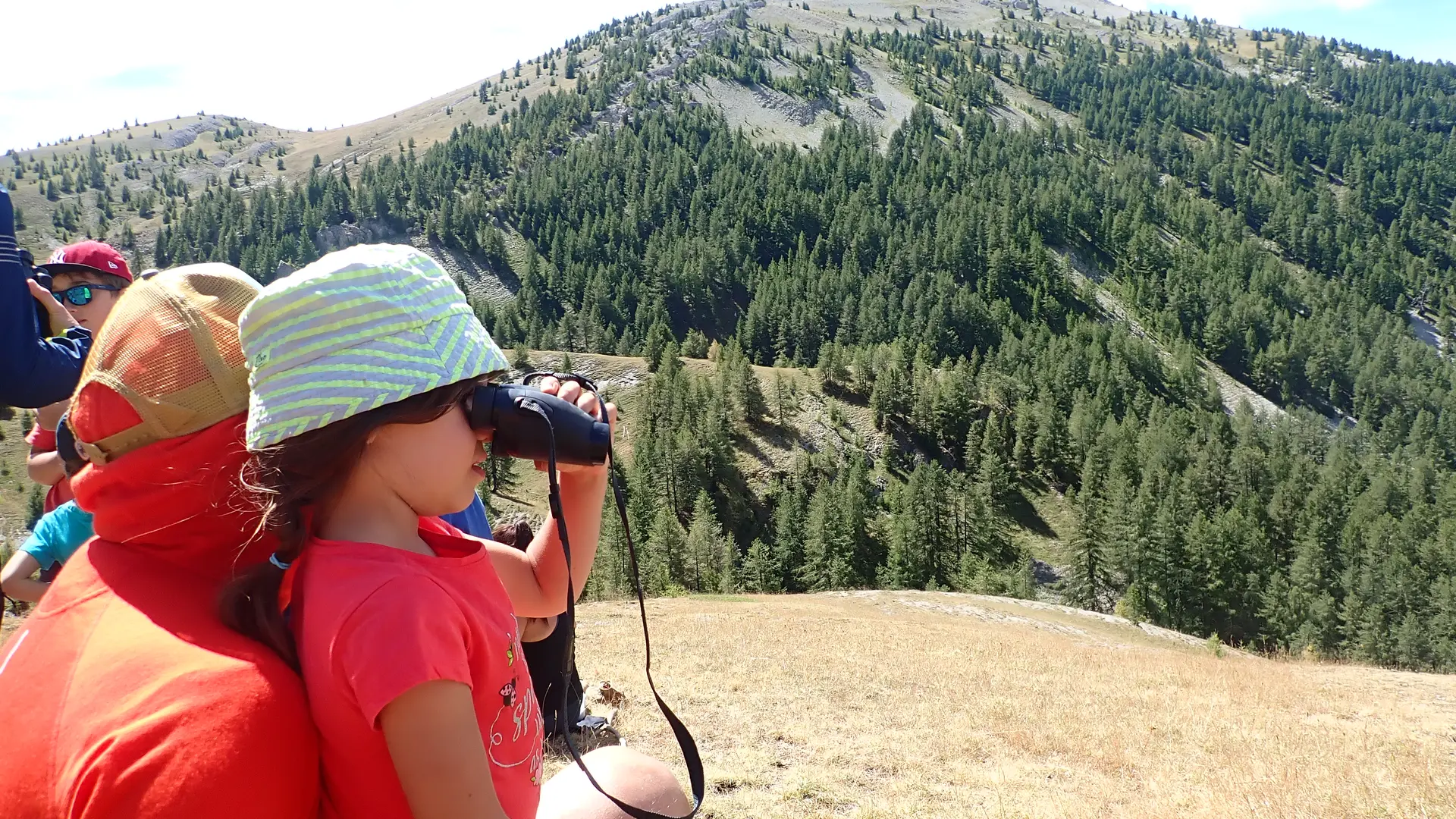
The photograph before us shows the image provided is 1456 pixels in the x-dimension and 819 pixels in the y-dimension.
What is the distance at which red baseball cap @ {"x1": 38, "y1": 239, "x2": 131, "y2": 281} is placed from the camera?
3805 millimetres

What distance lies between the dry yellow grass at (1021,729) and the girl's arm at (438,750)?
4556 millimetres

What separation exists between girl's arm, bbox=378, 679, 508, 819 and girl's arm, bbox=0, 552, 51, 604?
10.3 feet

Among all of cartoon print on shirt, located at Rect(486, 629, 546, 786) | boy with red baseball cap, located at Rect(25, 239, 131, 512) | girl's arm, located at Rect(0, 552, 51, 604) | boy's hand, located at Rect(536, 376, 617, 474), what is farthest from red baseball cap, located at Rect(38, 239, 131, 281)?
cartoon print on shirt, located at Rect(486, 629, 546, 786)

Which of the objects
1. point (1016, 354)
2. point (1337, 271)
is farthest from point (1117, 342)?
point (1337, 271)

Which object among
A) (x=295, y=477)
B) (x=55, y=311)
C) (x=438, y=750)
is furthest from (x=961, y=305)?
(x=438, y=750)

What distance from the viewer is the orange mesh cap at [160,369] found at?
60.2 inches

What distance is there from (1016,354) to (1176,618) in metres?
48.9

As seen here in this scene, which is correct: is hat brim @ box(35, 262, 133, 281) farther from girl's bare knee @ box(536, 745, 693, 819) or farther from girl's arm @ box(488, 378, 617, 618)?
girl's bare knee @ box(536, 745, 693, 819)

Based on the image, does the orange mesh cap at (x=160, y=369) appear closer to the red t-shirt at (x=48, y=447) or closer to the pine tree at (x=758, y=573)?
the red t-shirt at (x=48, y=447)

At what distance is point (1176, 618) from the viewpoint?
2162 inches

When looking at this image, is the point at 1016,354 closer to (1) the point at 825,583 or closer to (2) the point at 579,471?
(1) the point at 825,583

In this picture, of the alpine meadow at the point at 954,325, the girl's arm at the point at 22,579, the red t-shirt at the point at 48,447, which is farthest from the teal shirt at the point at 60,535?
the alpine meadow at the point at 954,325

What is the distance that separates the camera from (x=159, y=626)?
1352 mm

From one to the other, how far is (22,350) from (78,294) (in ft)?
3.94
